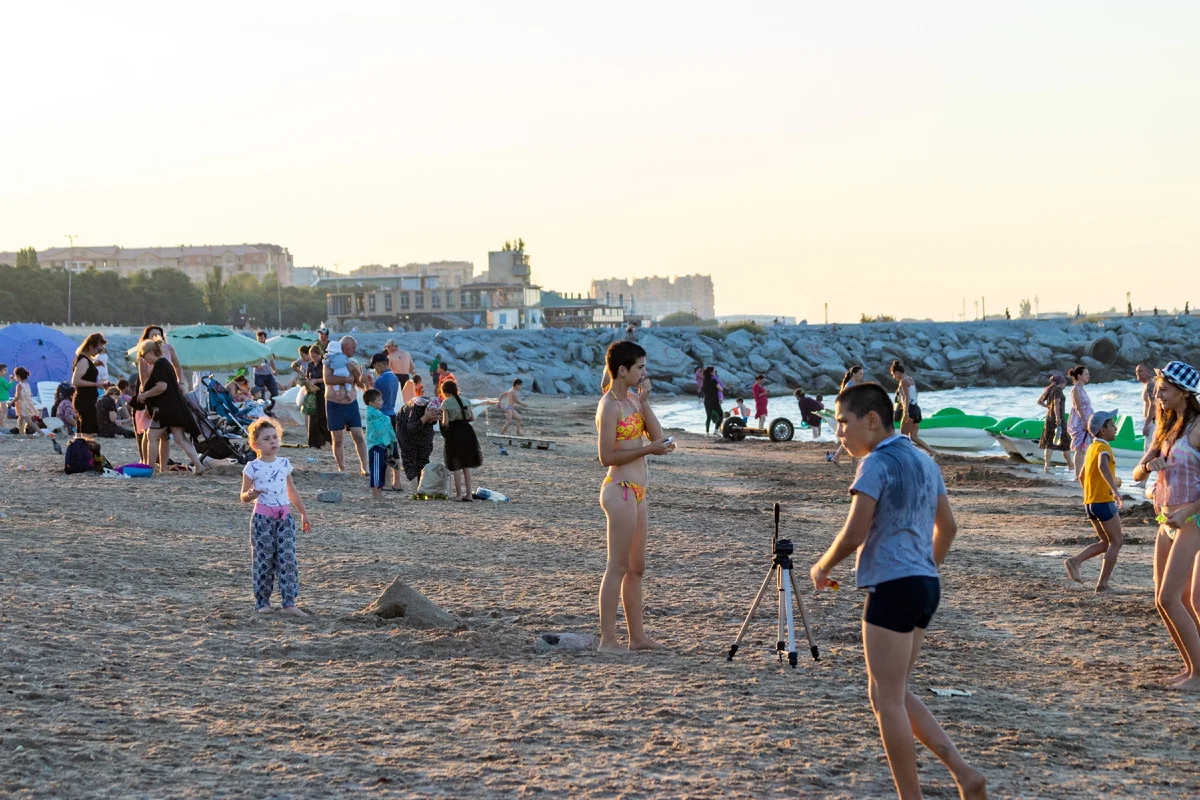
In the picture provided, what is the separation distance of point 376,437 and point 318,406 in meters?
4.57

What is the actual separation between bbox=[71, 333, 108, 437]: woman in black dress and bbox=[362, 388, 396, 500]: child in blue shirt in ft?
11.5

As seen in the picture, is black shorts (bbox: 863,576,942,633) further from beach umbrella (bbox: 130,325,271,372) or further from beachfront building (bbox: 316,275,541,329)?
beachfront building (bbox: 316,275,541,329)

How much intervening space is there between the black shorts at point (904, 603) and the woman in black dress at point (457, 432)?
9310mm

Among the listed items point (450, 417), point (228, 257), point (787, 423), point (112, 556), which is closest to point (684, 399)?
point (787, 423)

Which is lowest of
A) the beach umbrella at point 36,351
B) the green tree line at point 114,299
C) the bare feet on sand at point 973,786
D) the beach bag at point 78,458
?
the bare feet on sand at point 973,786

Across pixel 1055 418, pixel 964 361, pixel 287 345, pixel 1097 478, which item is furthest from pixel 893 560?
pixel 964 361

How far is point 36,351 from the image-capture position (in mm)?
24156

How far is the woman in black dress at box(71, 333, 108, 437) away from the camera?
46.8ft

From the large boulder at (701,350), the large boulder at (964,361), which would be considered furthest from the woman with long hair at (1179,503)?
the large boulder at (964,361)

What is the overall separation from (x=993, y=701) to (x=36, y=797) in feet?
13.5

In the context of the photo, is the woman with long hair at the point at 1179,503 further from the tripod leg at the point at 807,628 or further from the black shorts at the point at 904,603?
the black shorts at the point at 904,603

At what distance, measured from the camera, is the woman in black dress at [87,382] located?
14.3 m

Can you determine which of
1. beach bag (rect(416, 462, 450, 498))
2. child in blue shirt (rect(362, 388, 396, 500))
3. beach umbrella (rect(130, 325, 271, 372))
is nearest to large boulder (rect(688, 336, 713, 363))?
beach umbrella (rect(130, 325, 271, 372))

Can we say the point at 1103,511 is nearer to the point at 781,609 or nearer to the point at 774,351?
the point at 781,609
